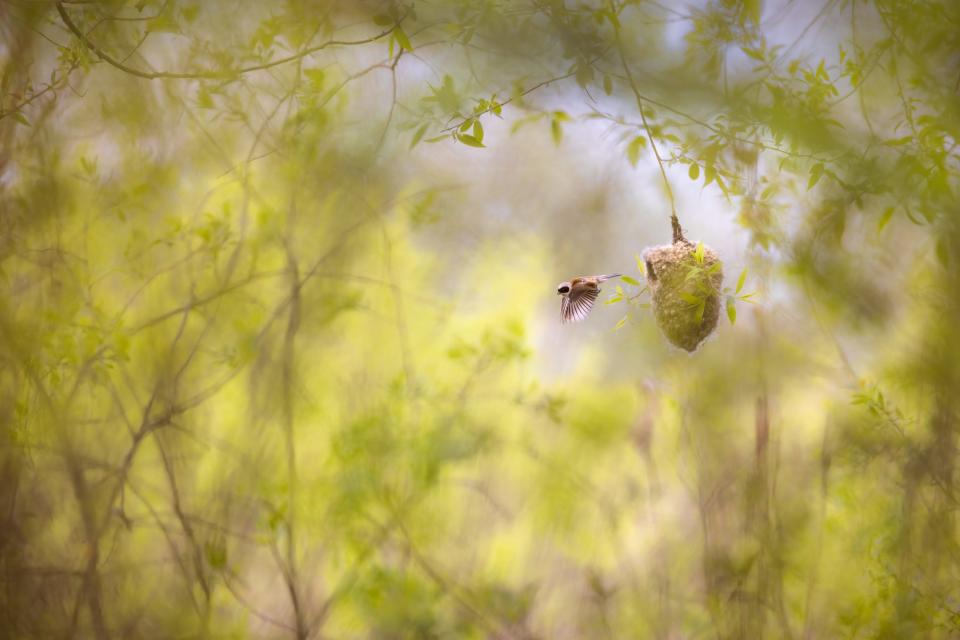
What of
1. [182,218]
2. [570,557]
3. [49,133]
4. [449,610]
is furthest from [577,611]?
[49,133]

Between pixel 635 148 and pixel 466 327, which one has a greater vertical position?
pixel 635 148

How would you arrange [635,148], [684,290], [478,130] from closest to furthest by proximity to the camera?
[684,290]
[478,130]
[635,148]

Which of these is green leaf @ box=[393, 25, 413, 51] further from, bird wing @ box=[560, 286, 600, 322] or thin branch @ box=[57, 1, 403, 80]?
bird wing @ box=[560, 286, 600, 322]

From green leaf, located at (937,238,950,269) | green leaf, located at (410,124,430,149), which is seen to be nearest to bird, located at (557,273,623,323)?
green leaf, located at (410,124,430,149)

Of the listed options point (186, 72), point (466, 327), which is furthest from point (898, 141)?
point (186, 72)

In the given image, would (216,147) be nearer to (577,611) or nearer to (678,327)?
(678,327)

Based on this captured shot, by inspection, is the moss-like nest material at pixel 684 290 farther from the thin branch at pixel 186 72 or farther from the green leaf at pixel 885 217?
the thin branch at pixel 186 72

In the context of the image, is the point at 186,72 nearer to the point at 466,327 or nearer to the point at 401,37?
the point at 401,37
